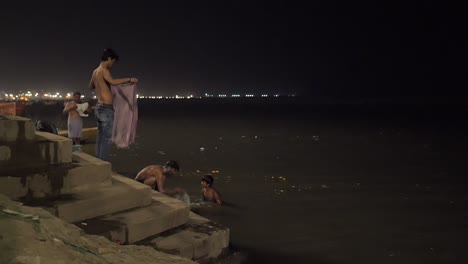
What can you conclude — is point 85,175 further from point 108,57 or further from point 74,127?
point 74,127

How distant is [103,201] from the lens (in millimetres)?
4789

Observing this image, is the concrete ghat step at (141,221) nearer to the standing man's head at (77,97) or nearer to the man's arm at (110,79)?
the man's arm at (110,79)

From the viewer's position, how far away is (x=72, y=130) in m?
10.0

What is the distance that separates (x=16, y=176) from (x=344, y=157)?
39.7 feet

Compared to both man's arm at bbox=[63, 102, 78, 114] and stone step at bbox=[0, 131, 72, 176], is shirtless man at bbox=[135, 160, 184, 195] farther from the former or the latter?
man's arm at bbox=[63, 102, 78, 114]

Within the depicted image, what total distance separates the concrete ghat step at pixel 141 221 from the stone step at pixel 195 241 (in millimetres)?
98

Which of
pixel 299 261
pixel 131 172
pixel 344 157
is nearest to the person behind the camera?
pixel 299 261

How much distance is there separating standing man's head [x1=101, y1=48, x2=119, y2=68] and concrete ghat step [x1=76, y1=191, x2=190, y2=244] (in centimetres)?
212

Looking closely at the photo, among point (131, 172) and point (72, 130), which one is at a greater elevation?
point (72, 130)

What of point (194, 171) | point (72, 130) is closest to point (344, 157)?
point (194, 171)

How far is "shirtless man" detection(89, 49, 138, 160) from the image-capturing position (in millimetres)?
6273

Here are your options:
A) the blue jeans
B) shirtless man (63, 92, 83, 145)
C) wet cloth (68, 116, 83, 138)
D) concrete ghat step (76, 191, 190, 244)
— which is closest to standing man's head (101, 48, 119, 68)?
the blue jeans

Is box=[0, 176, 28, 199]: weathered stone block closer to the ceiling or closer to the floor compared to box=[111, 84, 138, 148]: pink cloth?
closer to the floor

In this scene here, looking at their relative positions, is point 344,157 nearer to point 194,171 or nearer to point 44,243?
point 194,171
